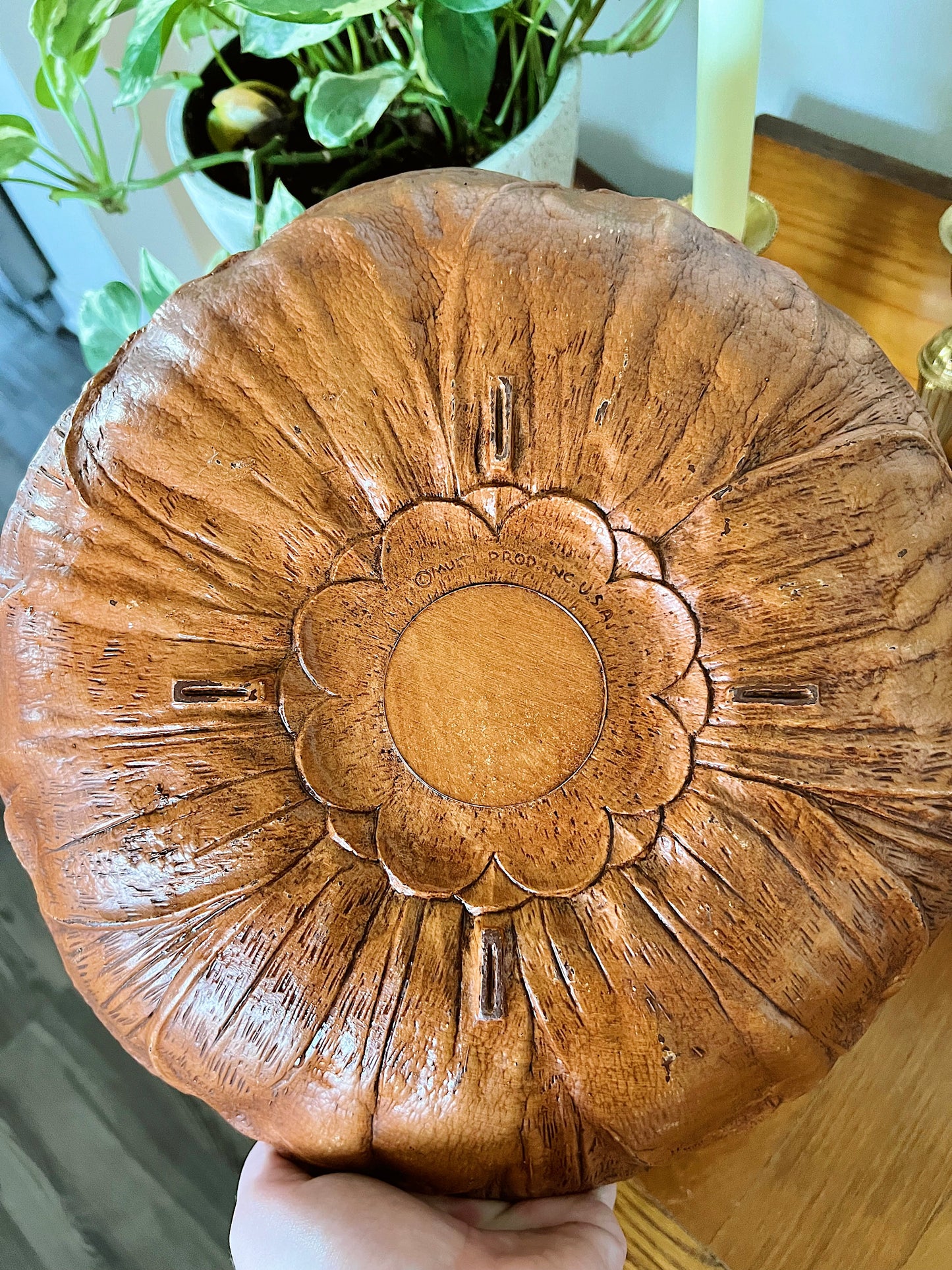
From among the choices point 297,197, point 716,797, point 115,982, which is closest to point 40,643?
point 115,982

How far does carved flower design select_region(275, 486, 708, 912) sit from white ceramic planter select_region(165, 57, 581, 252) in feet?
1.05

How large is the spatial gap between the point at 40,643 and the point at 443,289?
248mm

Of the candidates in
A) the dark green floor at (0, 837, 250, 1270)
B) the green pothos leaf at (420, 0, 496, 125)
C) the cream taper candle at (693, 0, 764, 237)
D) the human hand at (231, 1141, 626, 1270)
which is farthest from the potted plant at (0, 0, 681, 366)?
the dark green floor at (0, 837, 250, 1270)

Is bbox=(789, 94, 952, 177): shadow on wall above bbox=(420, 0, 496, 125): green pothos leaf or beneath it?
beneath

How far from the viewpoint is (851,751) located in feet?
1.34

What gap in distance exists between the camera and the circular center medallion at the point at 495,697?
416 millimetres

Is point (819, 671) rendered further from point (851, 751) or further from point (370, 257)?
point (370, 257)

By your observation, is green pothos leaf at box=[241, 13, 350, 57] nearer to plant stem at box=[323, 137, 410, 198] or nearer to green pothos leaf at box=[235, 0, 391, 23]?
green pothos leaf at box=[235, 0, 391, 23]

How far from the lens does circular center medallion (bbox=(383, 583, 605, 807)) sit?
1.36 feet

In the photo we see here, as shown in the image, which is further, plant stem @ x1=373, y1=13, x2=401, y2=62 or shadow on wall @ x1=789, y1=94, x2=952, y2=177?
shadow on wall @ x1=789, y1=94, x2=952, y2=177

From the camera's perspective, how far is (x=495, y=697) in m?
0.42

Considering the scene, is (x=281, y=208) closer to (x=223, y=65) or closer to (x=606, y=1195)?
(x=223, y=65)

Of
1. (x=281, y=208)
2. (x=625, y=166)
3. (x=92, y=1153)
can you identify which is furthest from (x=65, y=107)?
(x=92, y=1153)

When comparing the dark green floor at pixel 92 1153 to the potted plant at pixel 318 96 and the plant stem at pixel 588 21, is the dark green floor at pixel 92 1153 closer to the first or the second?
the potted plant at pixel 318 96
